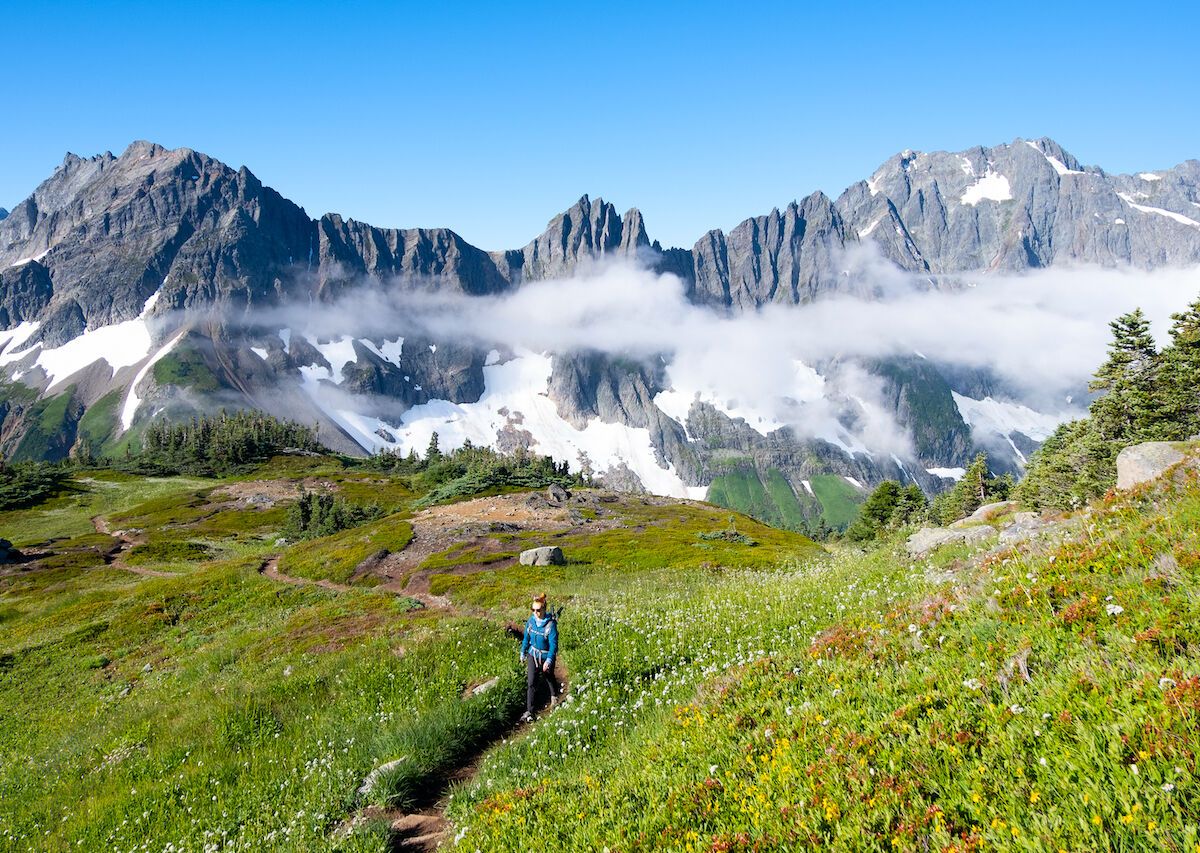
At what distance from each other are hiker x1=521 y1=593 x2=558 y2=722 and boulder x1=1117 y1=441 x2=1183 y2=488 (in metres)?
19.2

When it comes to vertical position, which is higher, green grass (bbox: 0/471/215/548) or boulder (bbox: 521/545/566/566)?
boulder (bbox: 521/545/566/566)

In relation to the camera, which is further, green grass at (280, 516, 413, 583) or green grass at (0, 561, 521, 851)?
green grass at (280, 516, 413, 583)

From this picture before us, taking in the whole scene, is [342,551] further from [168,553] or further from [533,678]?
[533,678]

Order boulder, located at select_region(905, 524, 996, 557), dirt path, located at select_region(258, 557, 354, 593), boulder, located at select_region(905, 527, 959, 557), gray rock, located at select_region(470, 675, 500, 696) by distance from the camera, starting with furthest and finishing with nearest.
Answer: dirt path, located at select_region(258, 557, 354, 593)
boulder, located at select_region(905, 527, 959, 557)
boulder, located at select_region(905, 524, 996, 557)
gray rock, located at select_region(470, 675, 500, 696)

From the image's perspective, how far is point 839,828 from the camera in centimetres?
548

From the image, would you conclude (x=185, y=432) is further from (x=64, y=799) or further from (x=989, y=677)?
(x=989, y=677)

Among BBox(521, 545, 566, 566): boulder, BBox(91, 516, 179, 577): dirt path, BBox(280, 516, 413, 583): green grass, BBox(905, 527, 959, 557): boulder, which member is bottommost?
BBox(91, 516, 179, 577): dirt path

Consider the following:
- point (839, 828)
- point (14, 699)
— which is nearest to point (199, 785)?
point (839, 828)

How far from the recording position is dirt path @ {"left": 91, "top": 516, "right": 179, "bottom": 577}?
61.5 meters

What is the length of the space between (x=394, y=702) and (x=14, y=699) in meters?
22.5

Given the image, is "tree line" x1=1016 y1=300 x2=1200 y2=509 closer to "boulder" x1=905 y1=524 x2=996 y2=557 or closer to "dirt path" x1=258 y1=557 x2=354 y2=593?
"boulder" x1=905 y1=524 x2=996 y2=557

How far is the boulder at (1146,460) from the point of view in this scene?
19.7 metres

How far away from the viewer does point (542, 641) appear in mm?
14094

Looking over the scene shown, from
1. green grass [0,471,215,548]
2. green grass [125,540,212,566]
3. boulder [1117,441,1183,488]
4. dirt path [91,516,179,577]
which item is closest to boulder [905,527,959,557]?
boulder [1117,441,1183,488]
